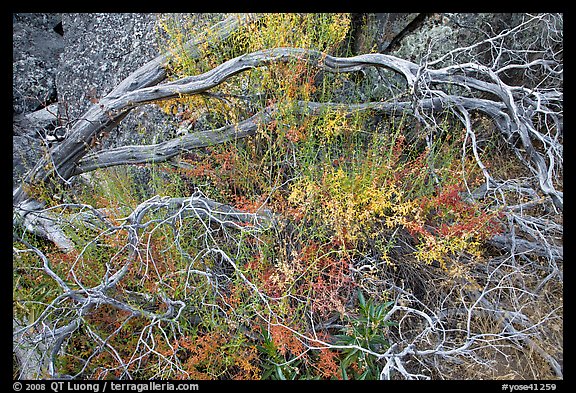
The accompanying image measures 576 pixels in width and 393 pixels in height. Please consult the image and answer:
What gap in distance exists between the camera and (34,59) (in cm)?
523

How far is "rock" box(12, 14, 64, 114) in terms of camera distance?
5.08 meters

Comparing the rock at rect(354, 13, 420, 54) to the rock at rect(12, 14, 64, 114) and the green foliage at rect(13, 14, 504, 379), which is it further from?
the rock at rect(12, 14, 64, 114)

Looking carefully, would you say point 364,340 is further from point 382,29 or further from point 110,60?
point 110,60

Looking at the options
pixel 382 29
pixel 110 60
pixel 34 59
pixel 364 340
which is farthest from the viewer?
pixel 34 59

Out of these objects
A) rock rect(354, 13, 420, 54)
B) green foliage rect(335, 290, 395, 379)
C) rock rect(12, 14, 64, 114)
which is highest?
rock rect(354, 13, 420, 54)

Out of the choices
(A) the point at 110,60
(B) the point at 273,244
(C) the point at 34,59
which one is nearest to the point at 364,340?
(B) the point at 273,244

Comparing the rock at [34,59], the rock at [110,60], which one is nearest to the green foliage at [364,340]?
the rock at [110,60]

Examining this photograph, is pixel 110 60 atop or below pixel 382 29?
below

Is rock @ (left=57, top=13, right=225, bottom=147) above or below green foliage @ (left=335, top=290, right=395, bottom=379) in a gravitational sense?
above

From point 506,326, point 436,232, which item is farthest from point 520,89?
point 506,326

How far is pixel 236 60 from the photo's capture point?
3379 mm

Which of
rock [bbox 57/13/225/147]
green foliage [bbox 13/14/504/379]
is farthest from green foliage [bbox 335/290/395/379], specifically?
rock [bbox 57/13/225/147]

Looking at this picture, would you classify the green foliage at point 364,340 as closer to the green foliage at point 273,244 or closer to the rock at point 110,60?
the green foliage at point 273,244

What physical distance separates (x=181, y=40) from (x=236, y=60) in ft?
3.15
